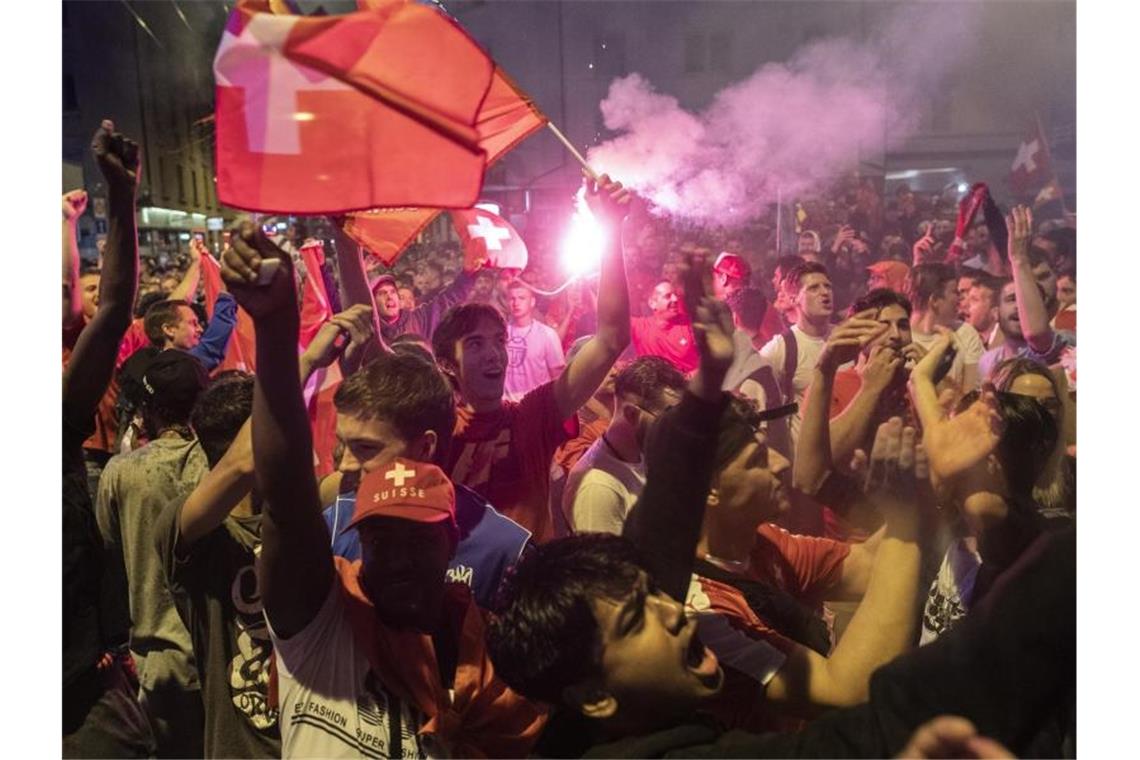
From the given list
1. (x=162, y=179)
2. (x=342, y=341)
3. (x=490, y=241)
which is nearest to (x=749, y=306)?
(x=490, y=241)

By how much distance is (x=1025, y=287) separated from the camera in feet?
8.16

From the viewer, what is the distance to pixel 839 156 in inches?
95.0

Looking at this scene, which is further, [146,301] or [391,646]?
[146,301]

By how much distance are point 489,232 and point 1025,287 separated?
1348mm

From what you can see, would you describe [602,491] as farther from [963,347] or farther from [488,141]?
[963,347]

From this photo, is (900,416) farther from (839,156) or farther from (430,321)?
(430,321)

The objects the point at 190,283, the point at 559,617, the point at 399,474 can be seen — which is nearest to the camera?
the point at 559,617

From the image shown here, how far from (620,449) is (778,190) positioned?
738 millimetres

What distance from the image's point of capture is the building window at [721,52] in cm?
236

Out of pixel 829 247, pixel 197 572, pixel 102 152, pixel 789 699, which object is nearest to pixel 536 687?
pixel 789 699

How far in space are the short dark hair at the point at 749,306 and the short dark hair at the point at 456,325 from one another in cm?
57

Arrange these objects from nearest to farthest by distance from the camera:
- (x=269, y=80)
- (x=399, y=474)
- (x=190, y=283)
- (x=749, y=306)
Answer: (x=269, y=80) → (x=399, y=474) → (x=749, y=306) → (x=190, y=283)

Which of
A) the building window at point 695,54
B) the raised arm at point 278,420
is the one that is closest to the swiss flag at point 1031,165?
the building window at point 695,54

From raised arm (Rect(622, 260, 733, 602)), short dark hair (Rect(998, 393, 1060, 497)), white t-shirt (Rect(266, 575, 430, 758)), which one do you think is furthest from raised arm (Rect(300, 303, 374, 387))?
short dark hair (Rect(998, 393, 1060, 497))
